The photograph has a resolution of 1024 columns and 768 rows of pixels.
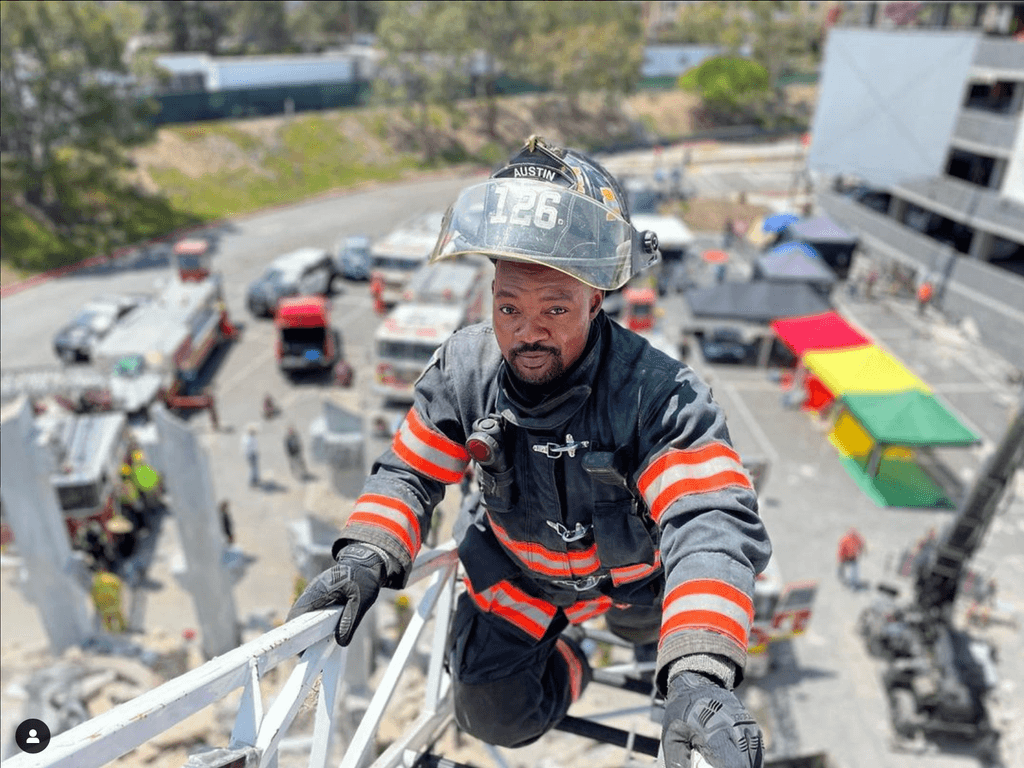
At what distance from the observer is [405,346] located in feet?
64.3

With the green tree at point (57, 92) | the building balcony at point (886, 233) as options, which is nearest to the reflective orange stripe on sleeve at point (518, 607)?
the green tree at point (57, 92)

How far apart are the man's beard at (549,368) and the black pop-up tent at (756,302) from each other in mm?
20521

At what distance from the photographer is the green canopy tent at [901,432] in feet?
54.0

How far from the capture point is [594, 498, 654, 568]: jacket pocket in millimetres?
3492

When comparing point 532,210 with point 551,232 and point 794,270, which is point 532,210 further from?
point 794,270

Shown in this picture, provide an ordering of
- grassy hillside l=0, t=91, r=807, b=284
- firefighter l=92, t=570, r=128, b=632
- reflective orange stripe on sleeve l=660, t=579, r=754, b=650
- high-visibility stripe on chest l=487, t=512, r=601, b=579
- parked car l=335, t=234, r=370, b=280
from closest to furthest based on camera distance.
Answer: reflective orange stripe on sleeve l=660, t=579, r=754, b=650 → high-visibility stripe on chest l=487, t=512, r=601, b=579 → firefighter l=92, t=570, r=128, b=632 → parked car l=335, t=234, r=370, b=280 → grassy hillside l=0, t=91, r=807, b=284

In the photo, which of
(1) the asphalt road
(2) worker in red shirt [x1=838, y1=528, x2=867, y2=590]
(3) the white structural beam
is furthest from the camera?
(2) worker in red shirt [x1=838, y1=528, x2=867, y2=590]

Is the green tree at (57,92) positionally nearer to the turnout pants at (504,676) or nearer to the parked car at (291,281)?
the parked car at (291,281)

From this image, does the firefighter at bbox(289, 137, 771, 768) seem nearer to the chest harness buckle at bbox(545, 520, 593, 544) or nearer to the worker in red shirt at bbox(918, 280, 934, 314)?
the chest harness buckle at bbox(545, 520, 593, 544)

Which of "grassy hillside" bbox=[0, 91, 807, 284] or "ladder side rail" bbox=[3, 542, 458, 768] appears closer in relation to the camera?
"ladder side rail" bbox=[3, 542, 458, 768]

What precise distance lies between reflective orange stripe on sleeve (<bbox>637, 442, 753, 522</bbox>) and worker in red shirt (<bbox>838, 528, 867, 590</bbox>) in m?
13.0

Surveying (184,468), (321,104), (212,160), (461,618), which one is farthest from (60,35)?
(321,104)

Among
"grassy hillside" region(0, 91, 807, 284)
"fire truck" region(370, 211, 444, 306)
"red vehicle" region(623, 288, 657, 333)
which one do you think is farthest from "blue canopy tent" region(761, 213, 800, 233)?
"grassy hillside" region(0, 91, 807, 284)

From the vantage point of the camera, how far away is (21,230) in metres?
10.5
